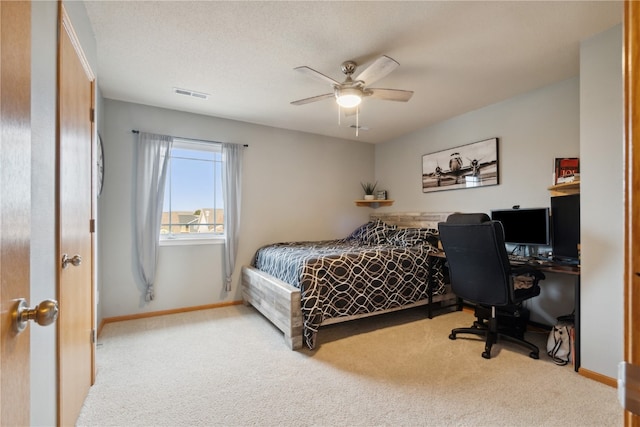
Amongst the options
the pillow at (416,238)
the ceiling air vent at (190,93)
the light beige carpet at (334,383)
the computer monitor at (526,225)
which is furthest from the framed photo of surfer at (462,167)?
the ceiling air vent at (190,93)

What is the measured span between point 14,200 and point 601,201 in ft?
9.92

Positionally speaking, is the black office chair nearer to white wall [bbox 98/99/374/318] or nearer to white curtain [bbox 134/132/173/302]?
white wall [bbox 98/99/374/318]

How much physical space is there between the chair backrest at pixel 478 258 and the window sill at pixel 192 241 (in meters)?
2.73

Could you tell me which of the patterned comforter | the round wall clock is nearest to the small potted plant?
the patterned comforter

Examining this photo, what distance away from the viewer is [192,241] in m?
3.76

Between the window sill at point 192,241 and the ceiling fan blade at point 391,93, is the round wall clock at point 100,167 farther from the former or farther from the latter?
the ceiling fan blade at point 391,93

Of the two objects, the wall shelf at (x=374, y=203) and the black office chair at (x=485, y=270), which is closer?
the black office chair at (x=485, y=270)

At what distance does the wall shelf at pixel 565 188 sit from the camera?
2.52m

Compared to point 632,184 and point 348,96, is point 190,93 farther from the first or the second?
point 632,184

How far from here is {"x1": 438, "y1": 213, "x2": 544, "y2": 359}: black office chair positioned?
2332 mm

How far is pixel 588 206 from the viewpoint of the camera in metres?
2.18

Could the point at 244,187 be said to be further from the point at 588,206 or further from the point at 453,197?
the point at 588,206

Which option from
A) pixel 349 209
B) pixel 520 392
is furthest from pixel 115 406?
pixel 349 209

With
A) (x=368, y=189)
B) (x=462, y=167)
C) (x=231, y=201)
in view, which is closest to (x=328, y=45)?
(x=231, y=201)
